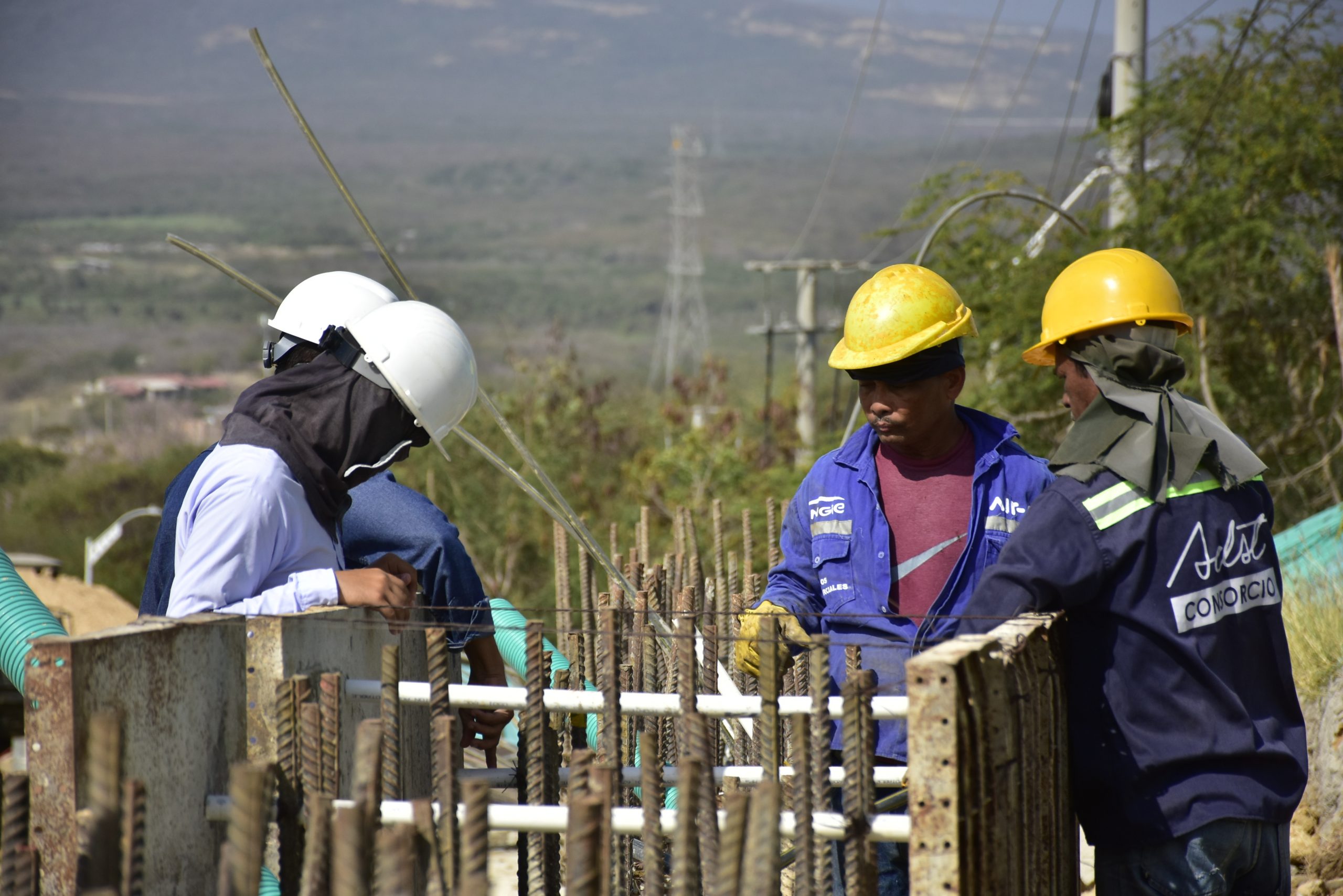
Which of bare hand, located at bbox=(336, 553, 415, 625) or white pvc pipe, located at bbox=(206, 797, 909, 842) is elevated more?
bare hand, located at bbox=(336, 553, 415, 625)

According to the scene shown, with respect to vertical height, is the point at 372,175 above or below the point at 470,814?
above

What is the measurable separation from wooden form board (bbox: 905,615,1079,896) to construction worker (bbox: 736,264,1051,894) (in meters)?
0.52

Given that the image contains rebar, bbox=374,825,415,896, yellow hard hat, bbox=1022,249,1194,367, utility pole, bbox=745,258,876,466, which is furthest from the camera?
utility pole, bbox=745,258,876,466

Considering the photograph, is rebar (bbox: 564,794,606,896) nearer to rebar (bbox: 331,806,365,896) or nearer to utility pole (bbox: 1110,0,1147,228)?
rebar (bbox: 331,806,365,896)

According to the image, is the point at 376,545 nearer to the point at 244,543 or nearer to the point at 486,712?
the point at 486,712

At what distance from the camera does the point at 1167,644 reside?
2543 millimetres

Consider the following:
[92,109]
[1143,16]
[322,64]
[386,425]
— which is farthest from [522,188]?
[386,425]

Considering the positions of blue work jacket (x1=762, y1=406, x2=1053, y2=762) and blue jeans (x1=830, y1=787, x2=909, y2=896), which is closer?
blue jeans (x1=830, y1=787, x2=909, y2=896)

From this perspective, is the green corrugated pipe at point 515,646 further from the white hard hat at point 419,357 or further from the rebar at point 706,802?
the rebar at point 706,802

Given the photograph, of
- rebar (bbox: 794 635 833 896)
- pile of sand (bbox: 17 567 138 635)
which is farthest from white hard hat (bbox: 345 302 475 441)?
pile of sand (bbox: 17 567 138 635)

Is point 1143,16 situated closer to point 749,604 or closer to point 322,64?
point 749,604

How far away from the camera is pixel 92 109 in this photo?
460 ft

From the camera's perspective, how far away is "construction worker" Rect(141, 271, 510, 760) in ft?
9.55

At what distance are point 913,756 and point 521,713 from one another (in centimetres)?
88
